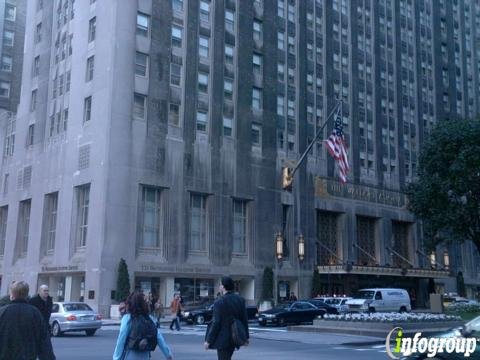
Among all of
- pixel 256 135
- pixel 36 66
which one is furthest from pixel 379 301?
pixel 36 66

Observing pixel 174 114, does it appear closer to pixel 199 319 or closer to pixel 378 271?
pixel 199 319

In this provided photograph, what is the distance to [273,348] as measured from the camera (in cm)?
2052

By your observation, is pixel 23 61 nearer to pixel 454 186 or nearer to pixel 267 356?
pixel 454 186

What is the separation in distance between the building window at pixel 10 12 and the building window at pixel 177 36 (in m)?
22.0

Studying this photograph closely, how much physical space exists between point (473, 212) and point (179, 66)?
79.6 feet

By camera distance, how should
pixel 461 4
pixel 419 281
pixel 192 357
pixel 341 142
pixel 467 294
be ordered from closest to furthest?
pixel 192 357
pixel 341 142
pixel 419 281
pixel 467 294
pixel 461 4

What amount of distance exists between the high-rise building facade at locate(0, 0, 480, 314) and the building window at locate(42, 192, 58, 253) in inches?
4.7

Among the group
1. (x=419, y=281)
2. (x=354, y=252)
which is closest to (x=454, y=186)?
(x=354, y=252)

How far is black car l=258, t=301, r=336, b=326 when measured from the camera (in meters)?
34.4

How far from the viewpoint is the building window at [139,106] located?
4519 cm

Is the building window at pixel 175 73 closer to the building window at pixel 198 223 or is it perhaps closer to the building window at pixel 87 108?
the building window at pixel 87 108

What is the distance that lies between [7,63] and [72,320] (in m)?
39.7

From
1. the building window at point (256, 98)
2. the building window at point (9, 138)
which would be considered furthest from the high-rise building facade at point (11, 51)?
the building window at point (256, 98)

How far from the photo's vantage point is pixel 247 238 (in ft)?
165
